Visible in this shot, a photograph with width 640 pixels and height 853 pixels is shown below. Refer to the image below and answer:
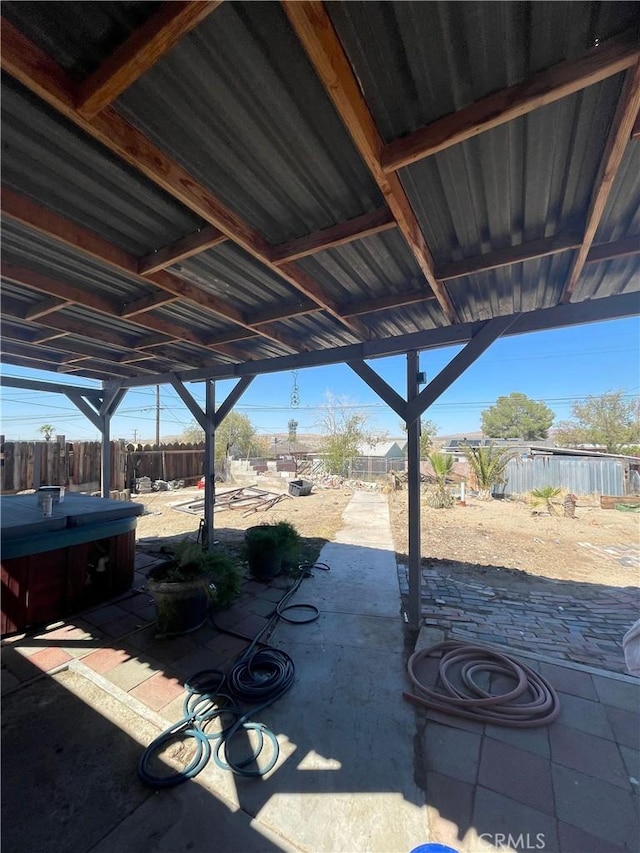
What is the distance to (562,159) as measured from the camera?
52.2 inches

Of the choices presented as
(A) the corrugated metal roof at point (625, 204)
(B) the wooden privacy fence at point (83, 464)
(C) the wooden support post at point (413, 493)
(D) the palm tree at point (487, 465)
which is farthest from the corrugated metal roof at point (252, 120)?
(D) the palm tree at point (487, 465)

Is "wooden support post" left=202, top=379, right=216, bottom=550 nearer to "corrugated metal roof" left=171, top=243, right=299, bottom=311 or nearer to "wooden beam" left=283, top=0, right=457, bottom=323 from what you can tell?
"corrugated metal roof" left=171, top=243, right=299, bottom=311

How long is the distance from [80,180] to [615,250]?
2.82 m

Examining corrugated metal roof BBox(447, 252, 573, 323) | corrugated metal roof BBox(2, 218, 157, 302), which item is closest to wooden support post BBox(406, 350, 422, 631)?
corrugated metal roof BBox(447, 252, 573, 323)

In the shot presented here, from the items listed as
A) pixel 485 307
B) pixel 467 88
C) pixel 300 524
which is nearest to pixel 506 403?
pixel 300 524

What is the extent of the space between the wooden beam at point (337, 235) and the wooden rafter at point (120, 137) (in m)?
0.11

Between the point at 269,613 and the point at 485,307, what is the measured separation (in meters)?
3.42

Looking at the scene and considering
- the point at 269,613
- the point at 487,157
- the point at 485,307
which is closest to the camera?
the point at 487,157

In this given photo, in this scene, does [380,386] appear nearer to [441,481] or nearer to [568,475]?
[441,481]

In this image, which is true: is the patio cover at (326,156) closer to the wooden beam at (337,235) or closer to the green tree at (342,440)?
the wooden beam at (337,235)

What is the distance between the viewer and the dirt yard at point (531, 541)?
15.7 feet

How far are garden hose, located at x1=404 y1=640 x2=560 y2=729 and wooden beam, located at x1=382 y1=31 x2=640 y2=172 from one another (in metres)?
2.86

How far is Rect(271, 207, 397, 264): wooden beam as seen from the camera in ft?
5.38

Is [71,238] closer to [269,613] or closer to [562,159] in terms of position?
[562,159]
